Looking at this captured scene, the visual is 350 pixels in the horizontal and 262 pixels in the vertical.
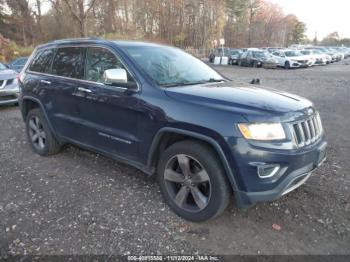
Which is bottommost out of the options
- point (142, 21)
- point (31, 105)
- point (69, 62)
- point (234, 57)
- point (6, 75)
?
point (31, 105)

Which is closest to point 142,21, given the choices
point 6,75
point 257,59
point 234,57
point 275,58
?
point 234,57

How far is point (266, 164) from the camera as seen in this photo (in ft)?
8.79

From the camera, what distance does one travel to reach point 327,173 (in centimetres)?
425

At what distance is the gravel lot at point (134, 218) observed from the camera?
2.83 m

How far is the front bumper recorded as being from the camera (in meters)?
2.67

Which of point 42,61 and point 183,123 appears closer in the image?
point 183,123

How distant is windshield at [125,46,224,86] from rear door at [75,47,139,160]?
253 mm

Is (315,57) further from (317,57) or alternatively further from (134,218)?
(134,218)

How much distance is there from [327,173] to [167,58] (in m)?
2.65

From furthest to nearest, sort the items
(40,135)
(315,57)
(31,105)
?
(315,57) → (31,105) → (40,135)

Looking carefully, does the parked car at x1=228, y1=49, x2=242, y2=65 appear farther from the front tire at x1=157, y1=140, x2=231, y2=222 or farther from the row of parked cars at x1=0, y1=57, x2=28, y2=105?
the front tire at x1=157, y1=140, x2=231, y2=222

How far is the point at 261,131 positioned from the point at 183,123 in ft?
2.37

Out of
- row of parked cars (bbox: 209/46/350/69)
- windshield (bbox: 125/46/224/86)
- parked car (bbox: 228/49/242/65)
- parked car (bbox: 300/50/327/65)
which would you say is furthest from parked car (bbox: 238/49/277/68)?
windshield (bbox: 125/46/224/86)

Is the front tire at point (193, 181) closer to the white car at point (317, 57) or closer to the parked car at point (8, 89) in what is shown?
the parked car at point (8, 89)
